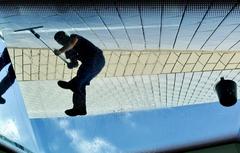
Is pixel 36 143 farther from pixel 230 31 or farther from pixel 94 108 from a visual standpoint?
pixel 230 31

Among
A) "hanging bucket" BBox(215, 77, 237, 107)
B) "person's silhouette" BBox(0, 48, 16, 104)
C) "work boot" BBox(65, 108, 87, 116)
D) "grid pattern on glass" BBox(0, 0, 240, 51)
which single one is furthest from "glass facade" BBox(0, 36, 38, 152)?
"hanging bucket" BBox(215, 77, 237, 107)

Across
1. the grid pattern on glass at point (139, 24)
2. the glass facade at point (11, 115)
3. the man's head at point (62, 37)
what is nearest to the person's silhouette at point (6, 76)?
the glass facade at point (11, 115)

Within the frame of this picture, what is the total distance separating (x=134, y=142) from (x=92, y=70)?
53.5 inches

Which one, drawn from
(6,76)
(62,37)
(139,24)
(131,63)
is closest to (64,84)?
(62,37)

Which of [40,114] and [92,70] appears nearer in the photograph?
[92,70]

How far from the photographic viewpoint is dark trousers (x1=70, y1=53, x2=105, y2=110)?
2586 millimetres

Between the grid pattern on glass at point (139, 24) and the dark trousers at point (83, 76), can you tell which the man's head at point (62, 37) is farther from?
the dark trousers at point (83, 76)

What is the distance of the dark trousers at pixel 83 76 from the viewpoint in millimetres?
2586

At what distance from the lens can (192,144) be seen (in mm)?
3457

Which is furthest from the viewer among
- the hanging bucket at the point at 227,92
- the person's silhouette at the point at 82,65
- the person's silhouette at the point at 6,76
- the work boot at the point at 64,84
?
the person's silhouette at the point at 6,76

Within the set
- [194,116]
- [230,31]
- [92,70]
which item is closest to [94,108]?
[194,116]

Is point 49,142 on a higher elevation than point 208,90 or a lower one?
lower

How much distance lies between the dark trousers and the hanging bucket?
94 cm

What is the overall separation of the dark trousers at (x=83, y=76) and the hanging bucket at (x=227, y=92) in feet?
3.10
